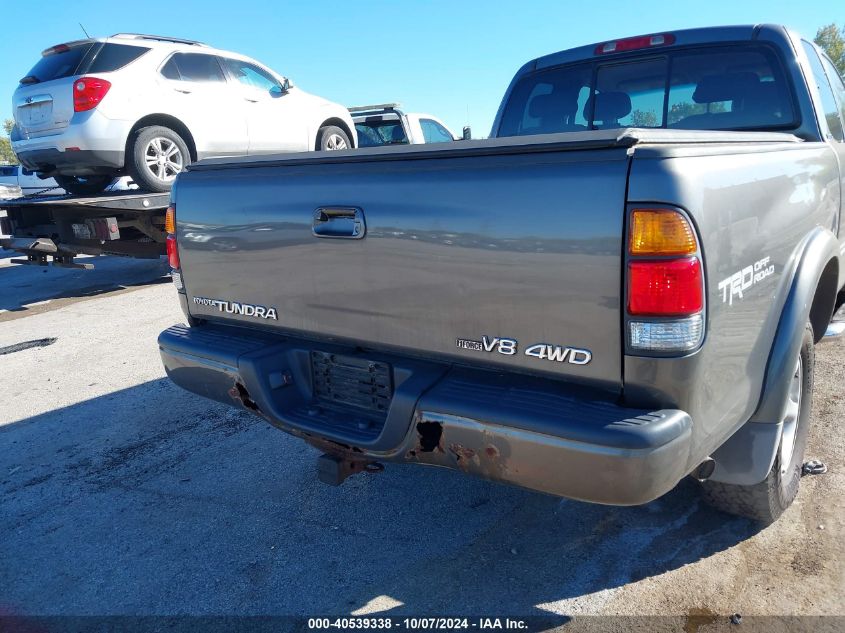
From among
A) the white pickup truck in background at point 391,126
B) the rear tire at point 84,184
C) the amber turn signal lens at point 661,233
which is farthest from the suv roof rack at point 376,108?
the amber turn signal lens at point 661,233

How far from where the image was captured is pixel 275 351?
8.98 feet

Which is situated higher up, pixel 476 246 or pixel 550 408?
pixel 476 246

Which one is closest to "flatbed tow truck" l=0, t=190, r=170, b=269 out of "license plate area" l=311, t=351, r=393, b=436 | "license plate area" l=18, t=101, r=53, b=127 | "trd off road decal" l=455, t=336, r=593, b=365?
"license plate area" l=18, t=101, r=53, b=127

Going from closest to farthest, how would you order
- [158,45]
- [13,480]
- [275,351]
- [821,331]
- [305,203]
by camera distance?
[305,203] < [275,351] < [821,331] < [13,480] < [158,45]

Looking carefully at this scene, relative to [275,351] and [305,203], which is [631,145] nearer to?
[305,203]

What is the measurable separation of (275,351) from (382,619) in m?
1.12

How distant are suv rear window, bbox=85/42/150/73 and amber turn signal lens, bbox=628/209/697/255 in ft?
23.1

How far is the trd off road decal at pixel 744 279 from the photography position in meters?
1.97

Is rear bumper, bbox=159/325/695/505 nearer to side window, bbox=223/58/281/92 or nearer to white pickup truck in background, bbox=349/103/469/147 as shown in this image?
side window, bbox=223/58/281/92

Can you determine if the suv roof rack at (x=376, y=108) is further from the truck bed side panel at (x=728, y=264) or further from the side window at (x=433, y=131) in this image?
the truck bed side panel at (x=728, y=264)

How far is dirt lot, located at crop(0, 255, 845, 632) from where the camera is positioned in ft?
8.29

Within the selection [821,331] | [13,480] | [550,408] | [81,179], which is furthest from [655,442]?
[81,179]

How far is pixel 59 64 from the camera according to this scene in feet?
23.7

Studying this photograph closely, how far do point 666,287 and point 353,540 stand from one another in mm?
1843
